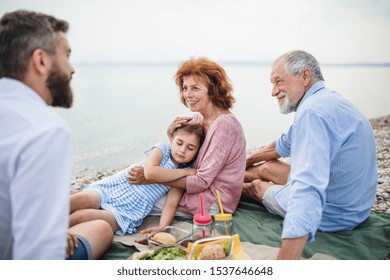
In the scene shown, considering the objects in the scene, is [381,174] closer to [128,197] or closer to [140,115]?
[128,197]

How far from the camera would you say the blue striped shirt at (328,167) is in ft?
4.80

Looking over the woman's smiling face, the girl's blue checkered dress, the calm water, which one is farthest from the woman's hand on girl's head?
the calm water

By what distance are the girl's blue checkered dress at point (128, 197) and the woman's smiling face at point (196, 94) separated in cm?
32

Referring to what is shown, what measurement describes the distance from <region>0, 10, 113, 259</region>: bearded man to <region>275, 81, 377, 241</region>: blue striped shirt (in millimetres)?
833

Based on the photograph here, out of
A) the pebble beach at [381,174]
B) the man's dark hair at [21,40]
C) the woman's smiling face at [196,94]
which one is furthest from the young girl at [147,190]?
the pebble beach at [381,174]

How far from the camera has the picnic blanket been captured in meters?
1.93

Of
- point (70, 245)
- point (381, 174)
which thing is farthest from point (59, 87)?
point (381, 174)

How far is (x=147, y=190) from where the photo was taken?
7.64 feet

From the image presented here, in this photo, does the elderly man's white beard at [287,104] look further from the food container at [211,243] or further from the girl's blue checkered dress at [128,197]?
the food container at [211,243]

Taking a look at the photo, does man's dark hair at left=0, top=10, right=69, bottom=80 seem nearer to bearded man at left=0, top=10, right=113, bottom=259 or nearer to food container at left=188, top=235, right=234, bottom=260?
bearded man at left=0, top=10, right=113, bottom=259

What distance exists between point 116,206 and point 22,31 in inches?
47.7
